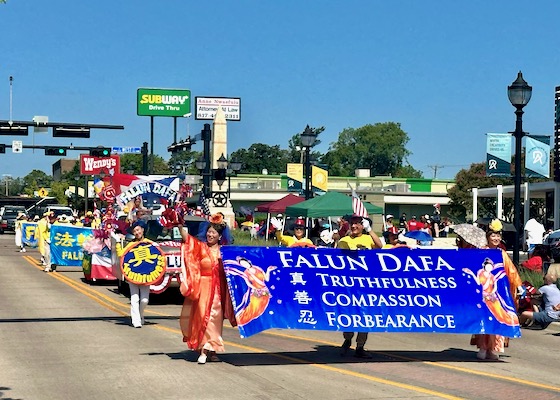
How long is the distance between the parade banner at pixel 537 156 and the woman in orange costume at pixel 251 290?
29.8 metres

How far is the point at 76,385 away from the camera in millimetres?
10039

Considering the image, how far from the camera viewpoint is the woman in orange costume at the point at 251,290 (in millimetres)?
11492

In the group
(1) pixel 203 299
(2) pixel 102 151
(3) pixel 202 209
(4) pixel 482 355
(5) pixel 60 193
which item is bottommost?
(4) pixel 482 355

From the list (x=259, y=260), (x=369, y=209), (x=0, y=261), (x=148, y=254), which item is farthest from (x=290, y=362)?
(x=0, y=261)

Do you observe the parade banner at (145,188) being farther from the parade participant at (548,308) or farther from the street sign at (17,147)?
the street sign at (17,147)

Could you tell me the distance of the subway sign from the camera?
2436 inches

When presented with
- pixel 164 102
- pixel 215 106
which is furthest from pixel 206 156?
pixel 215 106

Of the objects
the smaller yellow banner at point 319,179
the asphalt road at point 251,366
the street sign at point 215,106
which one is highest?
the street sign at point 215,106

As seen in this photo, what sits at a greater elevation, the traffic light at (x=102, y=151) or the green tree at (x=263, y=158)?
the green tree at (x=263, y=158)

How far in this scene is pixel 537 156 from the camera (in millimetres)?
40000

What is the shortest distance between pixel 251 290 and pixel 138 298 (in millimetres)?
4488

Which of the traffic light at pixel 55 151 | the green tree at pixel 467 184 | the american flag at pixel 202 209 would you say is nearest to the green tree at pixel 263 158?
the green tree at pixel 467 184

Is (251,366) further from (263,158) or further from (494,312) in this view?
(263,158)

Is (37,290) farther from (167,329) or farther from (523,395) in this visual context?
(523,395)
